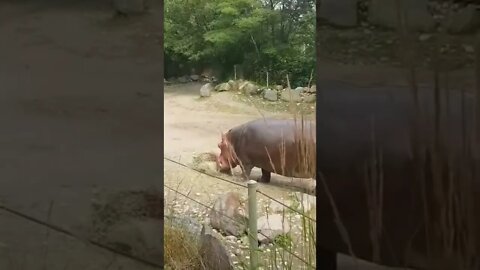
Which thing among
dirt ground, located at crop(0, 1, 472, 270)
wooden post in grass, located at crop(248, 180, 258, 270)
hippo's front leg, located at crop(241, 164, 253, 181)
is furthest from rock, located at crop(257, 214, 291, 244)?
dirt ground, located at crop(0, 1, 472, 270)

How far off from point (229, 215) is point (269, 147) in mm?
189

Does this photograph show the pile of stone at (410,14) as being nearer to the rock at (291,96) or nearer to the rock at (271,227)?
the rock at (291,96)

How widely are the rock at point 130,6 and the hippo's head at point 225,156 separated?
63cm

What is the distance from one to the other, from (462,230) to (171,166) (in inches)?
36.9

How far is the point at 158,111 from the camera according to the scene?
107cm

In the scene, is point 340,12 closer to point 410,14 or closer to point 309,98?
point 410,14

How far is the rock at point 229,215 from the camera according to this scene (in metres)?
Answer: 1.57

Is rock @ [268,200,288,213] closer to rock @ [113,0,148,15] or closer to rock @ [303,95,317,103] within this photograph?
rock @ [303,95,317,103]

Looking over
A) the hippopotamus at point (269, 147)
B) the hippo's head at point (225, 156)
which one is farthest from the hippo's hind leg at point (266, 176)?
the hippo's head at point (225, 156)

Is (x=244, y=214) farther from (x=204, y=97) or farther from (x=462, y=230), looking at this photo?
(x=462, y=230)

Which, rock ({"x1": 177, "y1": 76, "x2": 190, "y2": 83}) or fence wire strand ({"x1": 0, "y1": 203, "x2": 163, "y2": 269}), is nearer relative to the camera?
fence wire strand ({"x1": 0, "y1": 203, "x2": 163, "y2": 269})

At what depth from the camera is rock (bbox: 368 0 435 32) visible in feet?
3.23

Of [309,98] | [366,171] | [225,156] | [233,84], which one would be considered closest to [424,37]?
[366,171]

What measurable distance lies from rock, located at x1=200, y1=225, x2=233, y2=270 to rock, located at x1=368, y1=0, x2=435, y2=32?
69 centimetres
